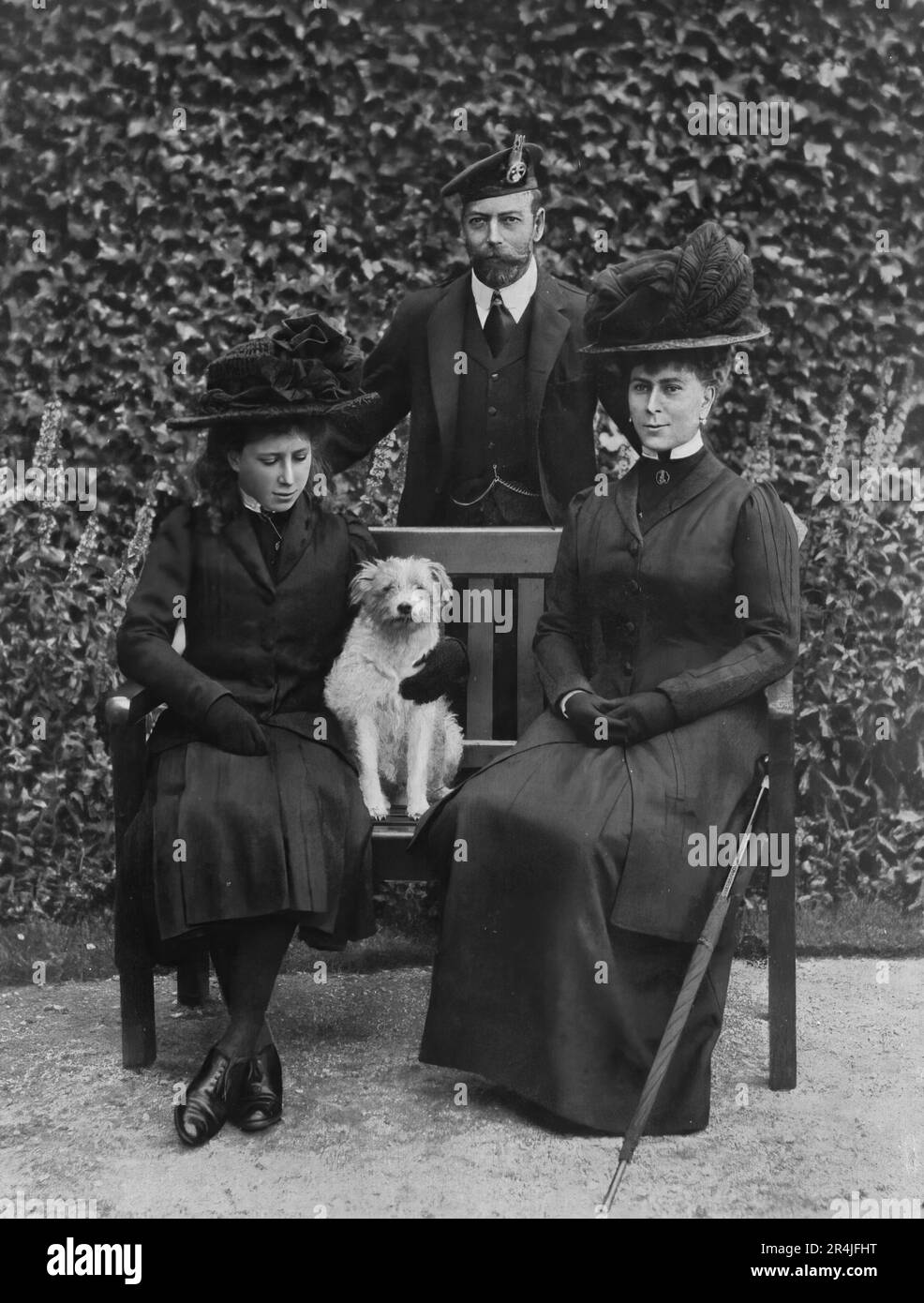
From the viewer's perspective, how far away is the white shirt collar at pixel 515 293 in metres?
5.38

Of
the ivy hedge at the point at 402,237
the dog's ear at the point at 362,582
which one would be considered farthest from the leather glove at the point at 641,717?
the ivy hedge at the point at 402,237

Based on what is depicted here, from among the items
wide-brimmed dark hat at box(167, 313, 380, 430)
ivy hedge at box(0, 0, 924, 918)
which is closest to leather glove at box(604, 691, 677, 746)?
wide-brimmed dark hat at box(167, 313, 380, 430)

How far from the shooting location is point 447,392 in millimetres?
5387

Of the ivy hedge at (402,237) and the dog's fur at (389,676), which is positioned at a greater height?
the ivy hedge at (402,237)

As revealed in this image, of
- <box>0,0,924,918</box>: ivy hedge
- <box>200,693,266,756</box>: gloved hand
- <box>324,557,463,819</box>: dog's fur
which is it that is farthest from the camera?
<box>0,0,924,918</box>: ivy hedge

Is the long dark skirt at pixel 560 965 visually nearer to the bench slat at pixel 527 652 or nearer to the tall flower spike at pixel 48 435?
the bench slat at pixel 527 652

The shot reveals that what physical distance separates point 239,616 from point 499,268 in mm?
1452

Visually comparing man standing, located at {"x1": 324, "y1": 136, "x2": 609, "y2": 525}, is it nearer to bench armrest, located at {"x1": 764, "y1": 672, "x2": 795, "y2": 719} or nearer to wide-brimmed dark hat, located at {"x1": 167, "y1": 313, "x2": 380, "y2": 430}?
wide-brimmed dark hat, located at {"x1": 167, "y1": 313, "x2": 380, "y2": 430}

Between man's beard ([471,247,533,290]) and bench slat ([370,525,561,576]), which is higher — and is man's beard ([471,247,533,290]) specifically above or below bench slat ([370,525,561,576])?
above

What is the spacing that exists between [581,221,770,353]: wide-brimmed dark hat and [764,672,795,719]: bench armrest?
942 millimetres

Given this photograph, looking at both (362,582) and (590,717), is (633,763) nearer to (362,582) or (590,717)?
(590,717)

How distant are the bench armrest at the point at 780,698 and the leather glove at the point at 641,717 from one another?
28cm

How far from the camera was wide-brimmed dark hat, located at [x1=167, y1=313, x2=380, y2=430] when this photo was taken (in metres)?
4.57
